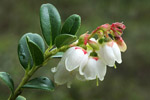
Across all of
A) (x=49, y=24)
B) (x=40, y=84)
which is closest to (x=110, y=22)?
(x=49, y=24)

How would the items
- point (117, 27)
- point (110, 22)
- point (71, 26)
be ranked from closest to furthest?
point (117, 27) < point (71, 26) < point (110, 22)

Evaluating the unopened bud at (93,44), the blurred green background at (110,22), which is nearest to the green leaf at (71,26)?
the unopened bud at (93,44)

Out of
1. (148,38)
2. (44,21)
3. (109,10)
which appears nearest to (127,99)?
(148,38)

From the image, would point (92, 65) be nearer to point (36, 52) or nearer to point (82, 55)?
point (82, 55)

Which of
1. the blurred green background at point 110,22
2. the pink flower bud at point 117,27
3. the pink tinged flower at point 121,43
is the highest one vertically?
the pink flower bud at point 117,27

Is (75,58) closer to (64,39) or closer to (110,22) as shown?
(64,39)

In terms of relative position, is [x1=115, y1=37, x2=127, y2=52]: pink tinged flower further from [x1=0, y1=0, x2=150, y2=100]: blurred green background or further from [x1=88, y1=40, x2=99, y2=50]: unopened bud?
[x1=0, y1=0, x2=150, y2=100]: blurred green background

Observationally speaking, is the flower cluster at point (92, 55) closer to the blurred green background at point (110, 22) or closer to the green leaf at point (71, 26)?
the green leaf at point (71, 26)
